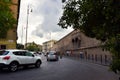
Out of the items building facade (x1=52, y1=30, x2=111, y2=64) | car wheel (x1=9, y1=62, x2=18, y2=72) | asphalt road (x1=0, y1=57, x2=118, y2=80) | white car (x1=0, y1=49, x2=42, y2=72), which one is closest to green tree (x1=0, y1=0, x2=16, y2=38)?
white car (x1=0, y1=49, x2=42, y2=72)

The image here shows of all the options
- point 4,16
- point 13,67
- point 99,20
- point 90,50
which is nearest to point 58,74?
point 13,67

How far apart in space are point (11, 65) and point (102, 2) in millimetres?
8871

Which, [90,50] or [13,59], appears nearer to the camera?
[13,59]

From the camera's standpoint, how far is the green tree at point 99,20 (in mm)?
8609

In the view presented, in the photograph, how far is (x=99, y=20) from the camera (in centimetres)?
1883

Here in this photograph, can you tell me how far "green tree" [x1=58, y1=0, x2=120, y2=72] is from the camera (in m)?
8.61

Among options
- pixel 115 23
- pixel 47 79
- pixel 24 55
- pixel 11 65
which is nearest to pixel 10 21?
pixel 24 55

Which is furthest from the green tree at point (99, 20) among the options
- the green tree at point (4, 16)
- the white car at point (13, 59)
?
the green tree at point (4, 16)

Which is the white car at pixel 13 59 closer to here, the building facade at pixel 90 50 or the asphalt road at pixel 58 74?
the asphalt road at pixel 58 74

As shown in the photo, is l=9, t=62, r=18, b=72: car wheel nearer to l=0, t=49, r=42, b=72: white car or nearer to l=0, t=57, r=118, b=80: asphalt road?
l=0, t=49, r=42, b=72: white car

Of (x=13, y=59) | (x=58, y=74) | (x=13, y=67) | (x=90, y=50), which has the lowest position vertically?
(x=58, y=74)

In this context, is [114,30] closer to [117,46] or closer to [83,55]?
[117,46]

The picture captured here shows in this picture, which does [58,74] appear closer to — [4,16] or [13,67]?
[13,67]

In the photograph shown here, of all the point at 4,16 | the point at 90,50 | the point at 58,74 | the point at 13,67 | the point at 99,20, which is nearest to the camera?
the point at 58,74
